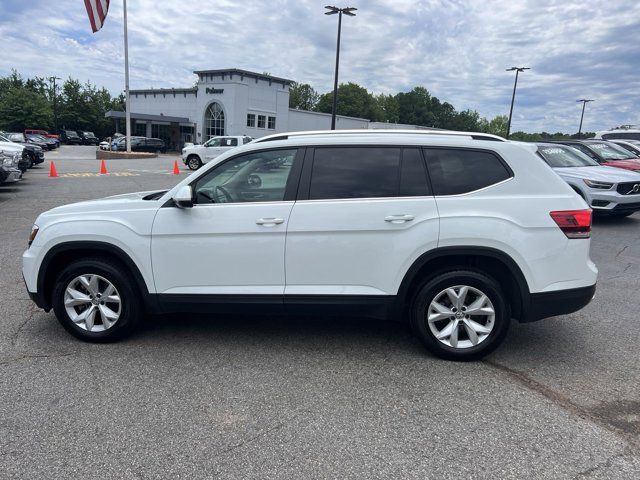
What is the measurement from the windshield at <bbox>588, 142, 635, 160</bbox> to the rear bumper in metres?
11.7

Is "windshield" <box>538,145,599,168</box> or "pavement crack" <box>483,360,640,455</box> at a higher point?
"windshield" <box>538,145,599,168</box>

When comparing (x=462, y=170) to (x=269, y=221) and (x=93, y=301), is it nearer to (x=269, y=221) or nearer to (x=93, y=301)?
(x=269, y=221)

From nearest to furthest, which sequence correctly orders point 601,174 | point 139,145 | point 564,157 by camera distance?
point 601,174 → point 564,157 → point 139,145

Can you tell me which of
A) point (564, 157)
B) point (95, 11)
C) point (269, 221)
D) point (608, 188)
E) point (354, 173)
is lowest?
point (269, 221)

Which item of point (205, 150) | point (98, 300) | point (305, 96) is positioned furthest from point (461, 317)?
point (305, 96)

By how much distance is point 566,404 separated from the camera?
3309 millimetres

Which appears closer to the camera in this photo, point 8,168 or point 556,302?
point 556,302

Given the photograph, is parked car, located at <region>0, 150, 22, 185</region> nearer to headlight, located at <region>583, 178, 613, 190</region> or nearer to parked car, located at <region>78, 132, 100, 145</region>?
headlight, located at <region>583, 178, 613, 190</region>

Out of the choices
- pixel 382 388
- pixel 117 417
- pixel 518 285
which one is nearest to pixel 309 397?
pixel 382 388

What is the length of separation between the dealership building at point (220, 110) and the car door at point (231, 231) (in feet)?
162

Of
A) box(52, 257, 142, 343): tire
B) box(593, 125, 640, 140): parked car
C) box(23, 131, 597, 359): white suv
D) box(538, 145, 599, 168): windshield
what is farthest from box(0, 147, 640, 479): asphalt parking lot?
box(593, 125, 640, 140): parked car

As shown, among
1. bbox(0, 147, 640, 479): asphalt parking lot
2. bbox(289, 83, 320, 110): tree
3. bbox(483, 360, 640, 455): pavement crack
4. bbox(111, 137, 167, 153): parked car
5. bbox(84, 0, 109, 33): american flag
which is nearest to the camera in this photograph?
bbox(0, 147, 640, 479): asphalt parking lot

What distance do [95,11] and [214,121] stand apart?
114ft

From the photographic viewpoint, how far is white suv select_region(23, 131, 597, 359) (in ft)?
12.2
